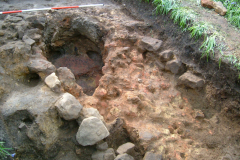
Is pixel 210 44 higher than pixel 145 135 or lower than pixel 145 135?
higher

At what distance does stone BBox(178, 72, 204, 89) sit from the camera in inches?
131

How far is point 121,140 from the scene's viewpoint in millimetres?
2861

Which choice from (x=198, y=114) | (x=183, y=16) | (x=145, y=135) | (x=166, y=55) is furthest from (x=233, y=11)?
(x=145, y=135)

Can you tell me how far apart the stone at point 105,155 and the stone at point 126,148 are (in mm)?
95

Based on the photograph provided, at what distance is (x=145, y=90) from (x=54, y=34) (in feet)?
7.20

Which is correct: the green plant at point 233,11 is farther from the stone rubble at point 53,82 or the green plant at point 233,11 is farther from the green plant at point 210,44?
the stone rubble at point 53,82

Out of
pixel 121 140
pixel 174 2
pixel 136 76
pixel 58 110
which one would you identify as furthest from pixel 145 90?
pixel 174 2

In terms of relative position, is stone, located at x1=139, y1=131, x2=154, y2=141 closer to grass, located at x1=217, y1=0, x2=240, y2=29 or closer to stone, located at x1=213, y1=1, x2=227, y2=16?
grass, located at x1=217, y1=0, x2=240, y2=29

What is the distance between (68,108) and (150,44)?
199 cm

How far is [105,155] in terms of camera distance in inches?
98.0

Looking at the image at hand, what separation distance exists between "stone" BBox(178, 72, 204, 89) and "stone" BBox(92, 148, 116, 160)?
1670 mm

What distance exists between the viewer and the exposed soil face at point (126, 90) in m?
2.58

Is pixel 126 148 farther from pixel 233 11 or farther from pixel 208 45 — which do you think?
pixel 233 11

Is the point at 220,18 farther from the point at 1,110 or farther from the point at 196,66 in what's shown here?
the point at 1,110
